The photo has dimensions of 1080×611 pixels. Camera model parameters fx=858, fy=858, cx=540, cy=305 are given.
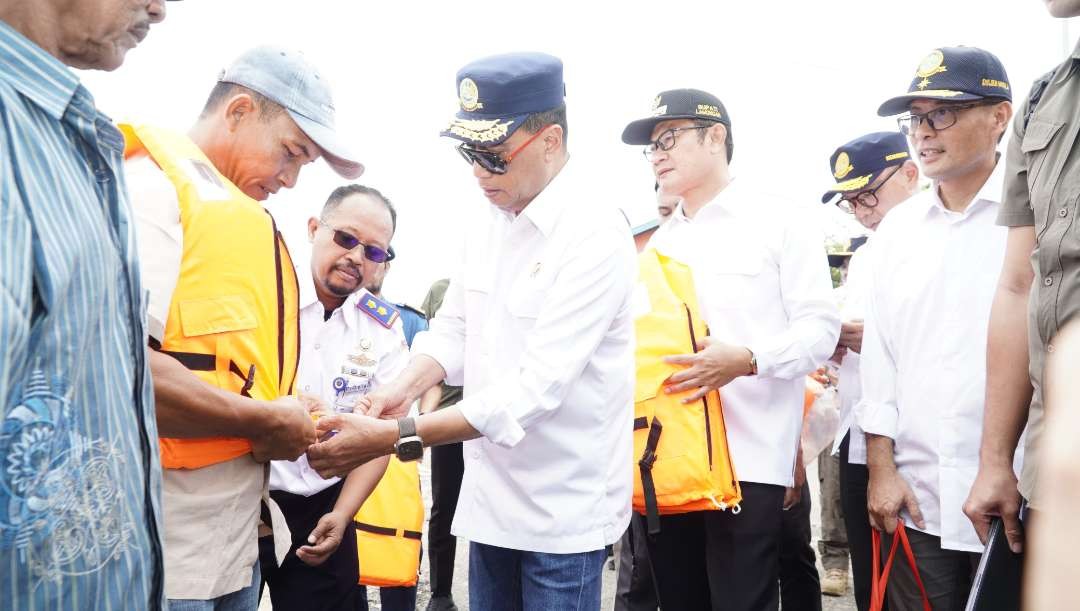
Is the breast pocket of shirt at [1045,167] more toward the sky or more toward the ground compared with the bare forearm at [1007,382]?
more toward the sky

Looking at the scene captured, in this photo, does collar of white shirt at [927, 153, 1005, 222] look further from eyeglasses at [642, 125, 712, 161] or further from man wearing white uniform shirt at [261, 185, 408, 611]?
man wearing white uniform shirt at [261, 185, 408, 611]

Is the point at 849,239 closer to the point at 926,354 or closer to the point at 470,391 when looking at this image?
the point at 926,354

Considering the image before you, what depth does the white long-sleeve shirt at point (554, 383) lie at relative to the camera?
2.46m

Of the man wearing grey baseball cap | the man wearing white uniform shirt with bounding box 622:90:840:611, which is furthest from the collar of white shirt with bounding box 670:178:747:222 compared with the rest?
the man wearing grey baseball cap

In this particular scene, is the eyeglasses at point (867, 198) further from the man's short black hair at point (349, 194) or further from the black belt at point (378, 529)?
the black belt at point (378, 529)

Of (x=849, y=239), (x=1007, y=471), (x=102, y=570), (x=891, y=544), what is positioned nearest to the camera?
(x=102, y=570)

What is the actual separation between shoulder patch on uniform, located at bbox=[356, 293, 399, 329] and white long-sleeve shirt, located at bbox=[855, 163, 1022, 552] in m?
1.83

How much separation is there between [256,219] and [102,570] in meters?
1.01

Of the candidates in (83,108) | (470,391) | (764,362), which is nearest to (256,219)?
(83,108)

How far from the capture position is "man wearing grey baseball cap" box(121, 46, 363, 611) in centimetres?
187

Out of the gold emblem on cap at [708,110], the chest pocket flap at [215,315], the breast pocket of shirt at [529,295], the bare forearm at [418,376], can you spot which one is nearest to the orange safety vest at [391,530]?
the bare forearm at [418,376]

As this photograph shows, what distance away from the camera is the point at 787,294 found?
334 cm

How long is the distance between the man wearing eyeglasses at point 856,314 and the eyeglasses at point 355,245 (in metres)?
1.87

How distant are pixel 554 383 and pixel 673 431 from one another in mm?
770
